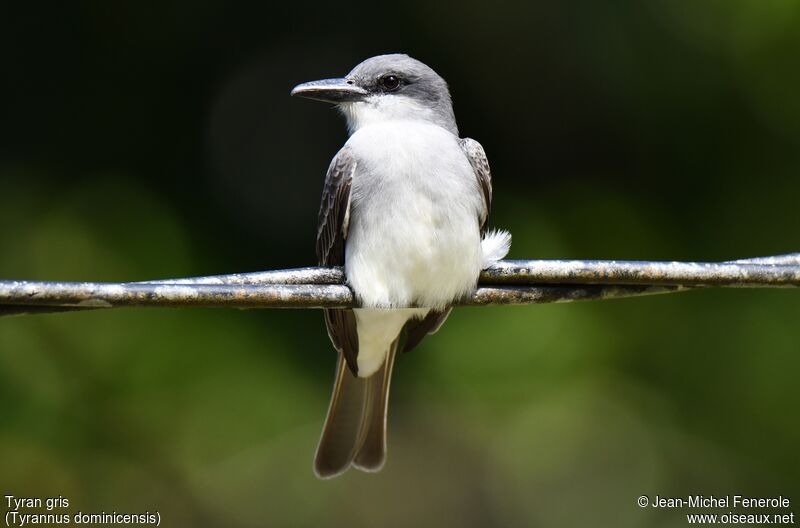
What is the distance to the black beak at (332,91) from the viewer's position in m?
4.01

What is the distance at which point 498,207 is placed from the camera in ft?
15.8

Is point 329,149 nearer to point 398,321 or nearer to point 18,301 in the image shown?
point 398,321

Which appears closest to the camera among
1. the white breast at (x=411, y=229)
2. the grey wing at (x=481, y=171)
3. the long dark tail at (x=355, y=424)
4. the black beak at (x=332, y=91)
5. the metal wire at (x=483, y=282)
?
the metal wire at (x=483, y=282)

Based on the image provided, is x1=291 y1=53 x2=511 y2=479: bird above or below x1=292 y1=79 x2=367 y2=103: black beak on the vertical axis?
below

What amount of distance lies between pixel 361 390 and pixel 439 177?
100 centimetres

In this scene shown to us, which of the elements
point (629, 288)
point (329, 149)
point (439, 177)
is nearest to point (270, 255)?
point (329, 149)

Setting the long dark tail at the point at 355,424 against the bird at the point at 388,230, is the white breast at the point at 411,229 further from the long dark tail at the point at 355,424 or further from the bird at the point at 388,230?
the long dark tail at the point at 355,424

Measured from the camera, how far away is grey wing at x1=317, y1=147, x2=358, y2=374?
11.6 feet

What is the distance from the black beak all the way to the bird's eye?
0.30 feet

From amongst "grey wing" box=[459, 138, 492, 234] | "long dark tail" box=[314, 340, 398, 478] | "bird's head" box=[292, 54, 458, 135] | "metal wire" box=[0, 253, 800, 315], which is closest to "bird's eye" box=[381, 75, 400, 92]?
"bird's head" box=[292, 54, 458, 135]

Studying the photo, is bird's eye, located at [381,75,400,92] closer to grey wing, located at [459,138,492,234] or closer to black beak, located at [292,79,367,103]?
black beak, located at [292,79,367,103]

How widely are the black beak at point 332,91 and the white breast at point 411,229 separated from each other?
20.5 inches

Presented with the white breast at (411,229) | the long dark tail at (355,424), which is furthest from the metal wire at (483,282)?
the long dark tail at (355,424)

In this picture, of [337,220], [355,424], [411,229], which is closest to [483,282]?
[411,229]
